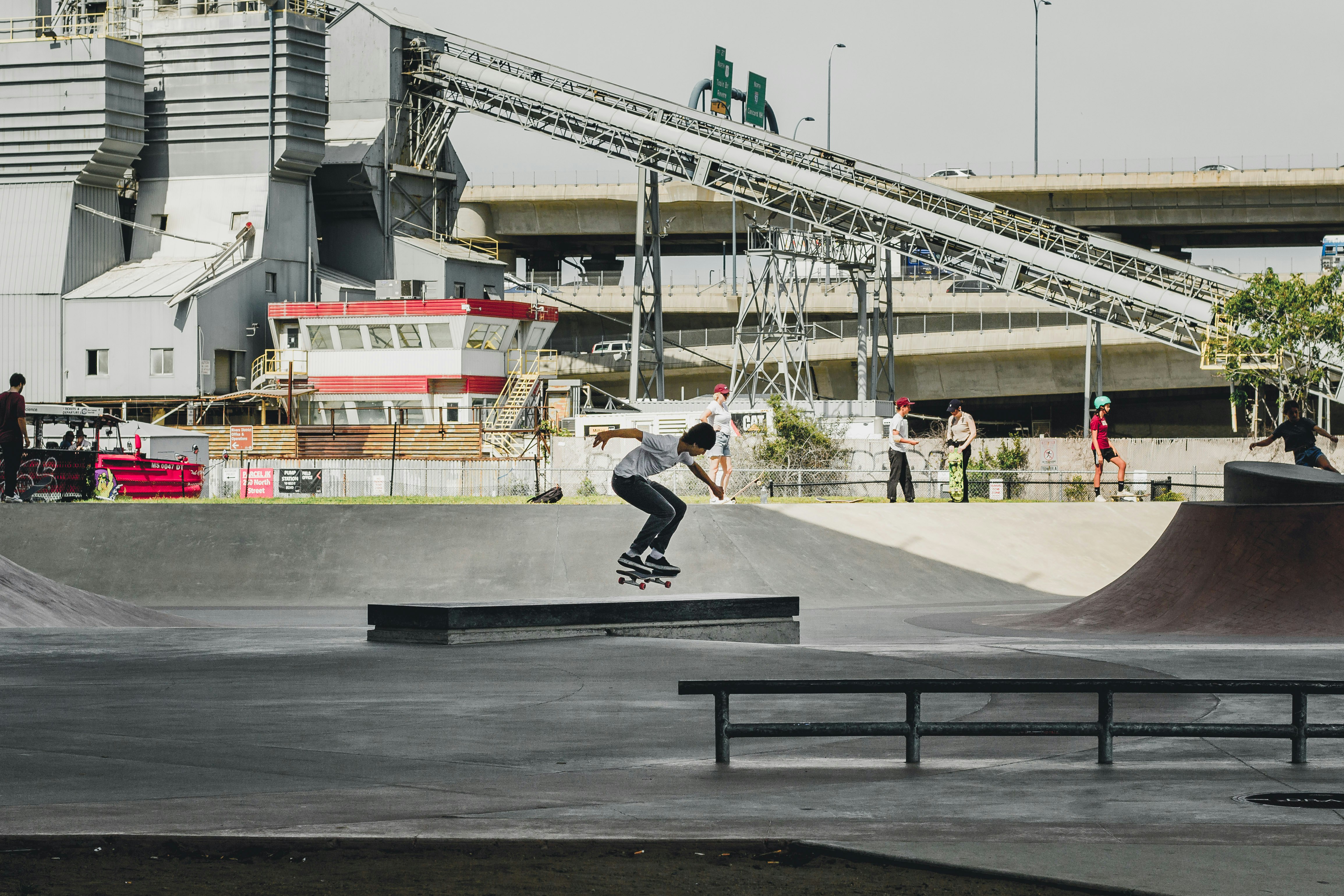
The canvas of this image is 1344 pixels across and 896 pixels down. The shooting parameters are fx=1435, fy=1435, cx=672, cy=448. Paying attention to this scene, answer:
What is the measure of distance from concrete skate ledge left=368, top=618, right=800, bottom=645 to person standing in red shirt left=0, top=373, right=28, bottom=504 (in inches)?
425

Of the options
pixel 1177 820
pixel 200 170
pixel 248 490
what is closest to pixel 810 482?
pixel 248 490

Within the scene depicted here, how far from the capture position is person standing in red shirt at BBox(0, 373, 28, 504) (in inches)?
816

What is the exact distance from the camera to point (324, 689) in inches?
354

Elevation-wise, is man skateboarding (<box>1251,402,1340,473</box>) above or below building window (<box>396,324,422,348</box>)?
below

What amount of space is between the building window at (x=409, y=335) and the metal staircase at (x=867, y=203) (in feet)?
30.3

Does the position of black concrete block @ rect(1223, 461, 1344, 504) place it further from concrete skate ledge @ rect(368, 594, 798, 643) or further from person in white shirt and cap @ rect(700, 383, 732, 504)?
person in white shirt and cap @ rect(700, 383, 732, 504)

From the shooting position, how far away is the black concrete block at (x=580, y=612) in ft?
37.9

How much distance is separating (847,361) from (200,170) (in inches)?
1107

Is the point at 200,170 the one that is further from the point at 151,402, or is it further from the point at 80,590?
the point at 80,590

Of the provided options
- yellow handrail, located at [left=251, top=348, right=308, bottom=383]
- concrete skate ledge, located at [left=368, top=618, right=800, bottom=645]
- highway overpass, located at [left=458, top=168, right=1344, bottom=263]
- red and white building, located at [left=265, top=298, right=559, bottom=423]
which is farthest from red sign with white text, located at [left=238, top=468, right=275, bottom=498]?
highway overpass, located at [left=458, top=168, right=1344, bottom=263]

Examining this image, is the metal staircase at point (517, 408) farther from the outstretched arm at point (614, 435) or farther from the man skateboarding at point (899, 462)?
the outstretched arm at point (614, 435)

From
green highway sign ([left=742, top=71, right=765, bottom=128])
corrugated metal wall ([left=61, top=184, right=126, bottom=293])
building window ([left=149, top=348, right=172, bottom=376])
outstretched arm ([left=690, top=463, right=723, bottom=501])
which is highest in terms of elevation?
green highway sign ([left=742, top=71, right=765, bottom=128])

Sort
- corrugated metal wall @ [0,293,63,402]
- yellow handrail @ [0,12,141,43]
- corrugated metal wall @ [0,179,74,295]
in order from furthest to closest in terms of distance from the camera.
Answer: yellow handrail @ [0,12,141,43]
corrugated metal wall @ [0,179,74,295]
corrugated metal wall @ [0,293,63,402]

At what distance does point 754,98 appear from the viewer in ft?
229
